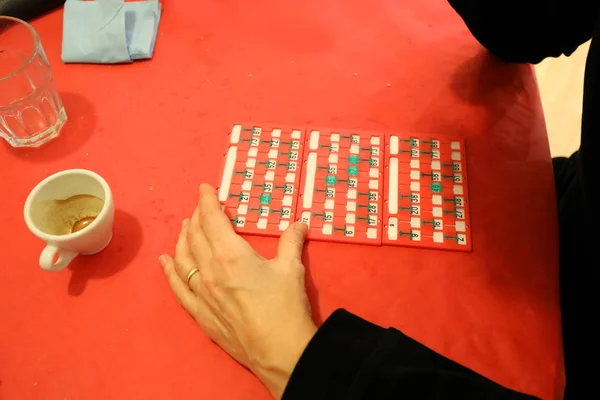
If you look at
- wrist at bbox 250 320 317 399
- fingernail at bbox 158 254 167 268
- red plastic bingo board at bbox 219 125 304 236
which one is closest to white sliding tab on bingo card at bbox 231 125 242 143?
red plastic bingo board at bbox 219 125 304 236

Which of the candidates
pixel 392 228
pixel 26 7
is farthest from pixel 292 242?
pixel 26 7

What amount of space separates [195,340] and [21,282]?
0.79 ft

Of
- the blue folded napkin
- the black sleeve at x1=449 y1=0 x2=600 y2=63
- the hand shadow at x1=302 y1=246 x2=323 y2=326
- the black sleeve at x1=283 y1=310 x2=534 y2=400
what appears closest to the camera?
the black sleeve at x1=283 y1=310 x2=534 y2=400

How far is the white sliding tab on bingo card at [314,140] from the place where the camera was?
0.74 metres

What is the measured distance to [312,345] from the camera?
54 centimetres

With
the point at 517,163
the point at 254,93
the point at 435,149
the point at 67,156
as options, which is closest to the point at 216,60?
the point at 254,93

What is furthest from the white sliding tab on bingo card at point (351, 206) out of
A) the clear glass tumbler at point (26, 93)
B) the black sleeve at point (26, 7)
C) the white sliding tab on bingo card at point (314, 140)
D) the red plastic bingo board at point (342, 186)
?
the black sleeve at point (26, 7)

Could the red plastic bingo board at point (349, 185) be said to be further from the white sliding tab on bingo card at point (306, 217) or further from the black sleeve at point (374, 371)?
the black sleeve at point (374, 371)

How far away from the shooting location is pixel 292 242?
25.2 inches

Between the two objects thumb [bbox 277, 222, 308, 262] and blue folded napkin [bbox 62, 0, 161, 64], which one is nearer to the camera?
thumb [bbox 277, 222, 308, 262]

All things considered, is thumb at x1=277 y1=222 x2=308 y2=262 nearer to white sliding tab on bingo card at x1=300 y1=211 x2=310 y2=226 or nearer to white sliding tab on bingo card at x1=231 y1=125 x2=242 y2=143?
white sliding tab on bingo card at x1=300 y1=211 x2=310 y2=226

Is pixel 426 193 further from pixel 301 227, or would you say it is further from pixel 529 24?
pixel 529 24

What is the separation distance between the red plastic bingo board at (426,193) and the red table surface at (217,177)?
0.02 metres

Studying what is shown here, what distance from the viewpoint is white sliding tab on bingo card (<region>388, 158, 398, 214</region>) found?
689mm
